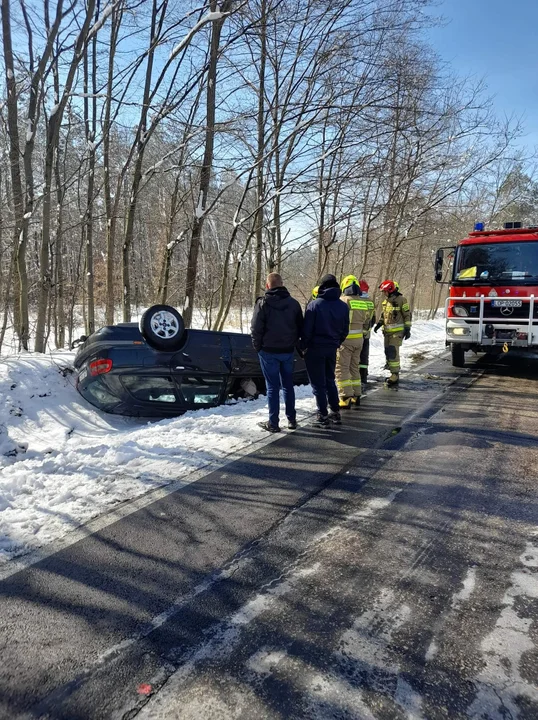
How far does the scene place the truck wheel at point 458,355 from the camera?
32.3 ft

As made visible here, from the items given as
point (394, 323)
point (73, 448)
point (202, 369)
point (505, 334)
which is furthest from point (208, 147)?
point (73, 448)

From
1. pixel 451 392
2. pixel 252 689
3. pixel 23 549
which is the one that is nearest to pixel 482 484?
pixel 252 689

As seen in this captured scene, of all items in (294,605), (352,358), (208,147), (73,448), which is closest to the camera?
(294,605)

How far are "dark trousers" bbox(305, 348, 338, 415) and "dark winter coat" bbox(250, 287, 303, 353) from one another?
48 centimetres

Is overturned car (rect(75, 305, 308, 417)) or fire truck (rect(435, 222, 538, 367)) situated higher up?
fire truck (rect(435, 222, 538, 367))

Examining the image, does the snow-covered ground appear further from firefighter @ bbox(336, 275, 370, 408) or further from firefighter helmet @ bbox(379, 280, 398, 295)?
firefighter helmet @ bbox(379, 280, 398, 295)

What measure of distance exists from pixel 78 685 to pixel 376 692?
3.89 ft

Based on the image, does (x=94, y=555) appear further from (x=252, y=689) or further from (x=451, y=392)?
(x=451, y=392)

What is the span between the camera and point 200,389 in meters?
6.21

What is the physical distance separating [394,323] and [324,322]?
2.84m

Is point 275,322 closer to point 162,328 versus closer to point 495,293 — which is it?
point 162,328

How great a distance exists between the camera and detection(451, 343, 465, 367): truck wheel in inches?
387

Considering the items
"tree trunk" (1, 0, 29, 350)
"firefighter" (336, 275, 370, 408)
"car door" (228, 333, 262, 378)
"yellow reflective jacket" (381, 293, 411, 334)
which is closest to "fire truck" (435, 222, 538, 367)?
"yellow reflective jacket" (381, 293, 411, 334)

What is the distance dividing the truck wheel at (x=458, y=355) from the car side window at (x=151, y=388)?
259 inches
